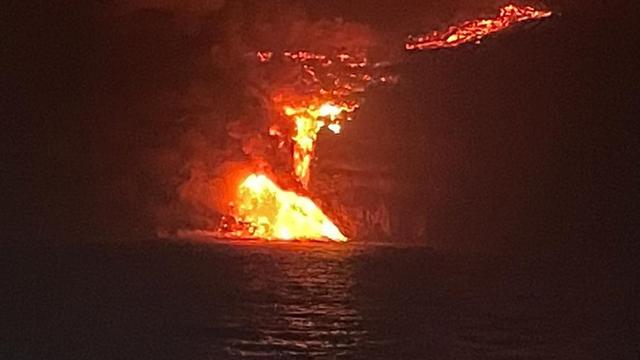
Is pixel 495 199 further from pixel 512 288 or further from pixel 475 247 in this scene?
pixel 512 288

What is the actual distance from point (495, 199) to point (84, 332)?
40498 mm

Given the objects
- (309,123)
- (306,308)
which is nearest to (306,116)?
(309,123)

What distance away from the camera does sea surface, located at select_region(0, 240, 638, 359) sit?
25688 mm

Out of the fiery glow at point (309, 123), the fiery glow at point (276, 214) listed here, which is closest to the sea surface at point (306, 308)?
the fiery glow at point (276, 214)

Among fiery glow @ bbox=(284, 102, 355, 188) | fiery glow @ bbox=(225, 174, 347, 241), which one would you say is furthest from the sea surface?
fiery glow @ bbox=(284, 102, 355, 188)

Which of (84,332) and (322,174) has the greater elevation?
(322,174)

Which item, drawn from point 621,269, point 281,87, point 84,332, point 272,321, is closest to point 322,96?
point 281,87

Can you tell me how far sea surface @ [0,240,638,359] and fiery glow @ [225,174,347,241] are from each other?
18.0 feet

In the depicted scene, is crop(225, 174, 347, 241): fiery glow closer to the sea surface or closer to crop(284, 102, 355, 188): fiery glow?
crop(284, 102, 355, 188): fiery glow

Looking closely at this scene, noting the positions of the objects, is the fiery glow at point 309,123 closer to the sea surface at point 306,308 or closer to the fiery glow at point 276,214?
the fiery glow at point 276,214

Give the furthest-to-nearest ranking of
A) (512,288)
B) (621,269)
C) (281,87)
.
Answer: (281,87) → (621,269) → (512,288)

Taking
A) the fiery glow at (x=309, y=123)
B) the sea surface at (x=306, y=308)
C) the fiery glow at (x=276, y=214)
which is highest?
the fiery glow at (x=309, y=123)

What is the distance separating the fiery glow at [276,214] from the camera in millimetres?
65938

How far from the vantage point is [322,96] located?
205 ft
